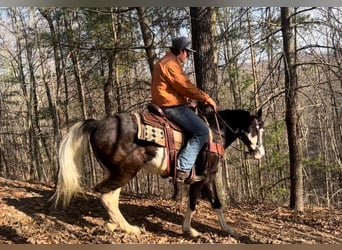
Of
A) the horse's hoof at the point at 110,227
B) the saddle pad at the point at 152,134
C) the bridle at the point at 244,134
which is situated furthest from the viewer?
the bridle at the point at 244,134

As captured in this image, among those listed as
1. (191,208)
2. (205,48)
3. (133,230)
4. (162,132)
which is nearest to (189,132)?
(162,132)

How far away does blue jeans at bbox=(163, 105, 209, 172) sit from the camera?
357cm

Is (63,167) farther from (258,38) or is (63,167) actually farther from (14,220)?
(258,38)

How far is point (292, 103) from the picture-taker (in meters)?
3.87

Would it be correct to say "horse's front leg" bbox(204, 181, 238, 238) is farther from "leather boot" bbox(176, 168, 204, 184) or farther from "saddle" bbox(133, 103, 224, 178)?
"saddle" bbox(133, 103, 224, 178)

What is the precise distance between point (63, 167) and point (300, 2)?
2154mm

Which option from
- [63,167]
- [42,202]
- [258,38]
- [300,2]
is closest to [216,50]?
[258,38]

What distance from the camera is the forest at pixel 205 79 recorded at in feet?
12.5

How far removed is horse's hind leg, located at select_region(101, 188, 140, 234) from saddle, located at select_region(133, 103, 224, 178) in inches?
15.8

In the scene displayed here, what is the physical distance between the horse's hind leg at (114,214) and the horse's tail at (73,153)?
224 mm

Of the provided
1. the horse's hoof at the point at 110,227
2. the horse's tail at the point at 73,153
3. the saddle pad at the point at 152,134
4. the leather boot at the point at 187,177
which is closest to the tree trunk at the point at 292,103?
the leather boot at the point at 187,177

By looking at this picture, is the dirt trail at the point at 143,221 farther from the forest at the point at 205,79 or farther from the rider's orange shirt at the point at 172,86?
the rider's orange shirt at the point at 172,86

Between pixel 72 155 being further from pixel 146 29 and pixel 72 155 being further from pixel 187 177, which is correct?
pixel 146 29

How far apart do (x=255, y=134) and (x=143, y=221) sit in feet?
3.45
